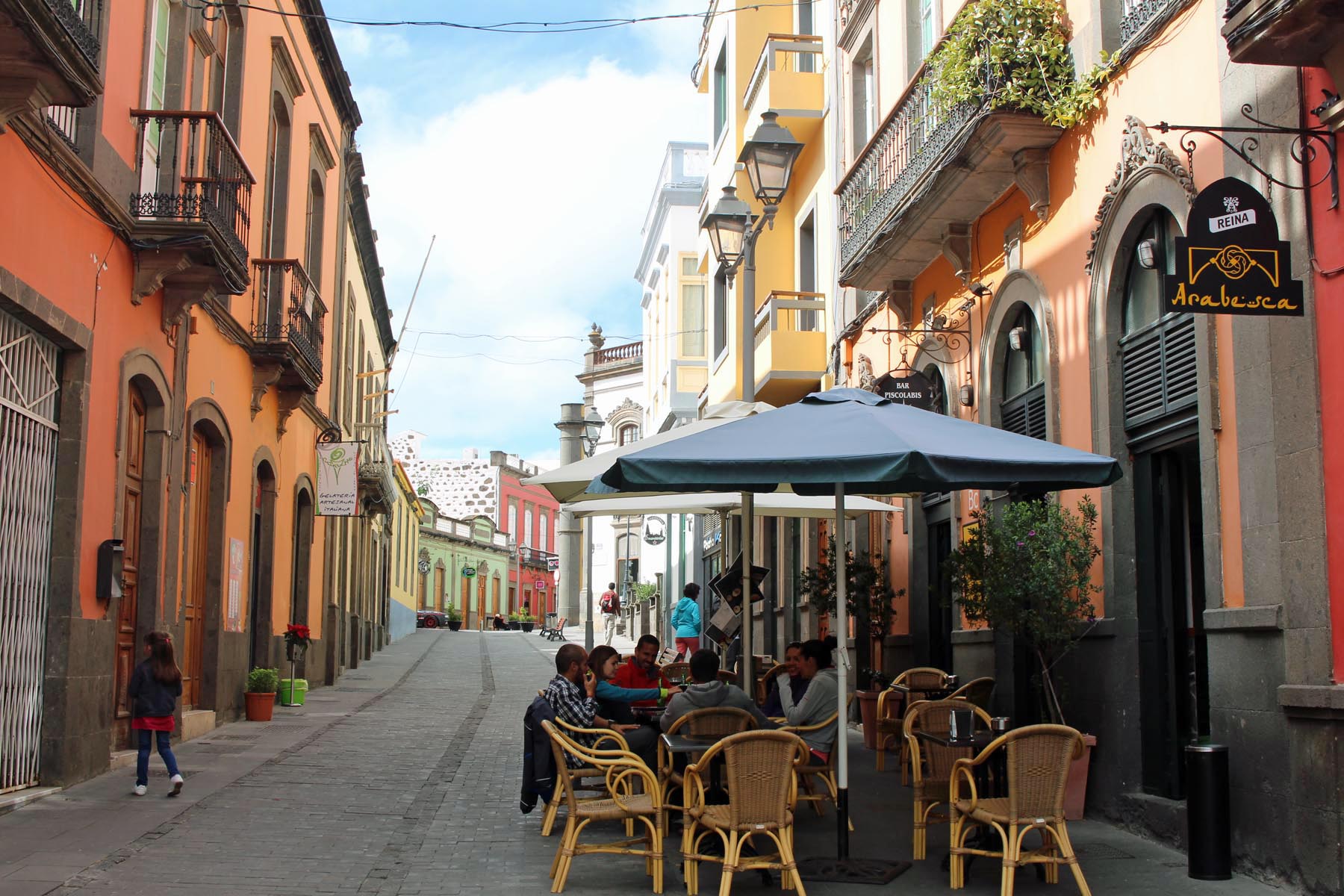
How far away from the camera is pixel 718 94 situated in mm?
23641

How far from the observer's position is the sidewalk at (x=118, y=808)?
7219 millimetres

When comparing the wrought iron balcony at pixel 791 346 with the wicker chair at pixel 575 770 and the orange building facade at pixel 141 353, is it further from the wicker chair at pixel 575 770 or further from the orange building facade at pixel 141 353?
the wicker chair at pixel 575 770

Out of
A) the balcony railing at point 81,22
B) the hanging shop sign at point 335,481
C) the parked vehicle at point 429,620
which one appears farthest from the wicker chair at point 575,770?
the parked vehicle at point 429,620

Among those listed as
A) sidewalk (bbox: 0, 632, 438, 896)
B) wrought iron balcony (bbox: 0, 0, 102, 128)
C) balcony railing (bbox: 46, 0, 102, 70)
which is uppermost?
balcony railing (bbox: 46, 0, 102, 70)

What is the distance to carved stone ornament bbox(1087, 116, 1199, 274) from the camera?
8.11m

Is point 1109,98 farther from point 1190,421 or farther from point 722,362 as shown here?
point 722,362

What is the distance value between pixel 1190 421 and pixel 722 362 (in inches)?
564

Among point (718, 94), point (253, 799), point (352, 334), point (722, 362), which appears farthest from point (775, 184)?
point (352, 334)

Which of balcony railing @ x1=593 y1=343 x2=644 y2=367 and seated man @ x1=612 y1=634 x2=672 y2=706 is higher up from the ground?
balcony railing @ x1=593 y1=343 x2=644 y2=367

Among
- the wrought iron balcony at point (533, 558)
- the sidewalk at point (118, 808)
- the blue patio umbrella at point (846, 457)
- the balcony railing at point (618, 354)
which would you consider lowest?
the sidewalk at point (118, 808)

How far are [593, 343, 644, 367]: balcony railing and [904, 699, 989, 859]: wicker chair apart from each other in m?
41.2

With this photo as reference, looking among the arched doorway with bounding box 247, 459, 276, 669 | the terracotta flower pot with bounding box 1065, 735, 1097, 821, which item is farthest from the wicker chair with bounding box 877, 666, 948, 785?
the arched doorway with bounding box 247, 459, 276, 669

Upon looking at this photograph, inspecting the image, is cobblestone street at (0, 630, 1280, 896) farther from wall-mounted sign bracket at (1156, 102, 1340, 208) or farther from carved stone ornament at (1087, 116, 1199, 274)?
carved stone ornament at (1087, 116, 1199, 274)

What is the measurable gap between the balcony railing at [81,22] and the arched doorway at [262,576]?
28.8ft
